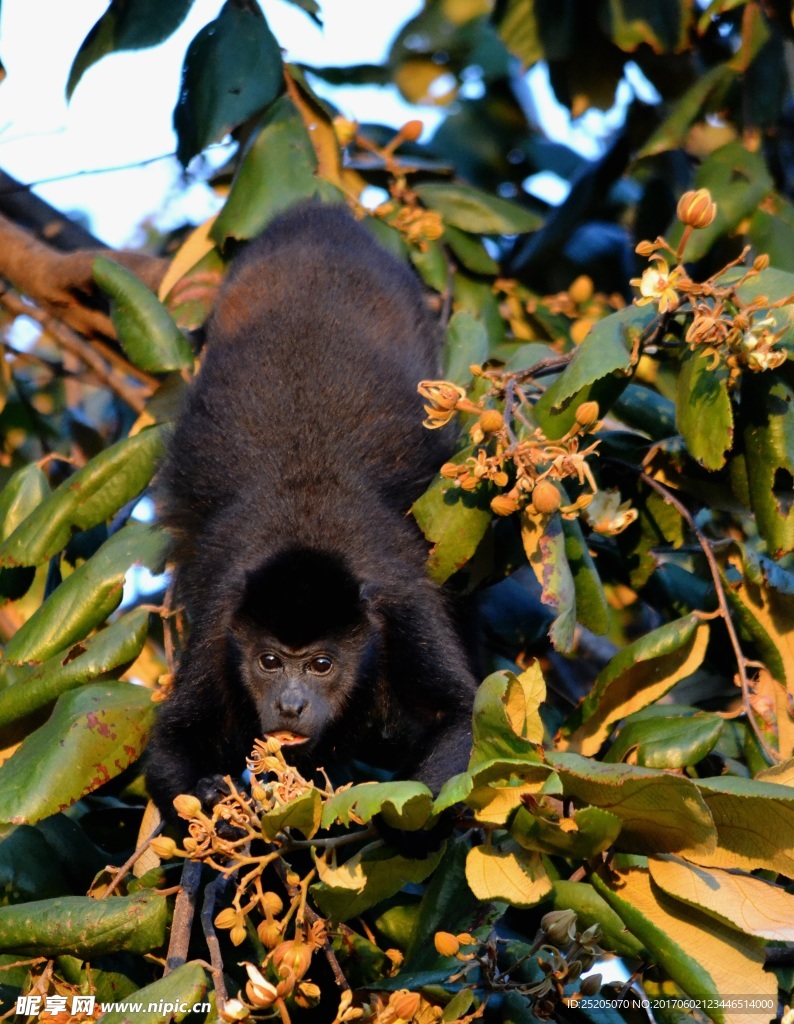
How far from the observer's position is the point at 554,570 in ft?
8.64

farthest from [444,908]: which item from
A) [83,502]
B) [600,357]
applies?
[83,502]

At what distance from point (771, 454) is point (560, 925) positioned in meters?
1.23

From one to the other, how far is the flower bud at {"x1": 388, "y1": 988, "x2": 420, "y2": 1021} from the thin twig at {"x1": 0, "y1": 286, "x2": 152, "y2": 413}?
9.95 ft

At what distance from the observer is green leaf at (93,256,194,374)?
3.69 meters

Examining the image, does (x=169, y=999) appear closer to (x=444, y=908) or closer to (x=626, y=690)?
(x=444, y=908)

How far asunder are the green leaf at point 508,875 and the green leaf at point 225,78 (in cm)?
279

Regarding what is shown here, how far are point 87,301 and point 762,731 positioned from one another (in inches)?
122

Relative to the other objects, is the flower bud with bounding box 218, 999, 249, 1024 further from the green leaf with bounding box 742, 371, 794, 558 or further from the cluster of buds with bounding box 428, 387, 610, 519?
the green leaf with bounding box 742, 371, 794, 558

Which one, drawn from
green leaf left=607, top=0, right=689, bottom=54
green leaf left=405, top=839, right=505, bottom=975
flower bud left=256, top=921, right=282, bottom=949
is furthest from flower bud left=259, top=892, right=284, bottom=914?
green leaf left=607, top=0, right=689, bottom=54

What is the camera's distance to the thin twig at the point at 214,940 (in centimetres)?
204

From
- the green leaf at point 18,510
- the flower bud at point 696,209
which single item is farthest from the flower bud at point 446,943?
the green leaf at point 18,510

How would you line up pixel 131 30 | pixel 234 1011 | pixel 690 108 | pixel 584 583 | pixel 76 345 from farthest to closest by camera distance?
pixel 76 345 < pixel 690 108 < pixel 131 30 < pixel 584 583 < pixel 234 1011

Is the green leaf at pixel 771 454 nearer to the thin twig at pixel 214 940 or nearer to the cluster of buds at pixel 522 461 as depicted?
the cluster of buds at pixel 522 461

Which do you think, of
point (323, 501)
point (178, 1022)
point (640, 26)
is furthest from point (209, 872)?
point (640, 26)
